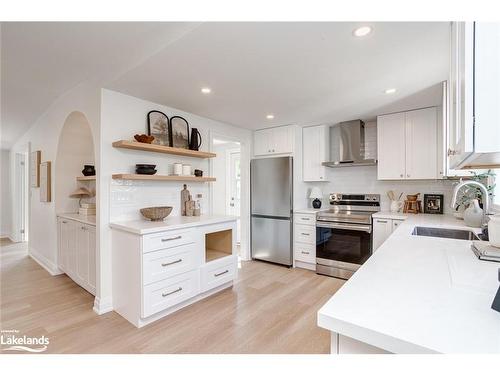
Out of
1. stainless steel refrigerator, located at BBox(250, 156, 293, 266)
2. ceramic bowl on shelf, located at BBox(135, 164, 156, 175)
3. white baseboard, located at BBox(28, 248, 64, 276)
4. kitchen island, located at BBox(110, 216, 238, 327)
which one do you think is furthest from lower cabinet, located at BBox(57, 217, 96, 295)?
stainless steel refrigerator, located at BBox(250, 156, 293, 266)

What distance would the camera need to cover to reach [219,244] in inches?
121

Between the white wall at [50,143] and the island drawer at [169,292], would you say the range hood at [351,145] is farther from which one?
the white wall at [50,143]

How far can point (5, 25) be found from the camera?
160cm

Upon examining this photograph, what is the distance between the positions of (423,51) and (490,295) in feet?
5.50

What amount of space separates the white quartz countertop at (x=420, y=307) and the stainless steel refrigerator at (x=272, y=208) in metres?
2.53

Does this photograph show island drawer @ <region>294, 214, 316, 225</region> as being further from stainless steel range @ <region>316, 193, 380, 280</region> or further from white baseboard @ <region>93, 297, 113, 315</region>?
white baseboard @ <region>93, 297, 113, 315</region>

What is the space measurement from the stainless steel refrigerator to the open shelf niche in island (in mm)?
1047

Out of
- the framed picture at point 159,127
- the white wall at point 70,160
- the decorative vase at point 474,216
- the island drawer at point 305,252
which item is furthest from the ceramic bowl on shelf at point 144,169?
the decorative vase at point 474,216

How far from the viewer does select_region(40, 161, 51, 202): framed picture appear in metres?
3.35

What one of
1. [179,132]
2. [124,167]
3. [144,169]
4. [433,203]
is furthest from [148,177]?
[433,203]

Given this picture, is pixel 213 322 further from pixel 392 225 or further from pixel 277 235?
pixel 392 225

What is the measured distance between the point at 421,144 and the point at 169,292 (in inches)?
134
